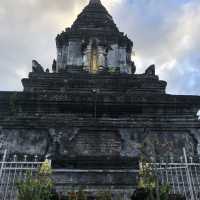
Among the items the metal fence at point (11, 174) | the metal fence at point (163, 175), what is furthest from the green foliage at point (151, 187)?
the metal fence at point (11, 174)

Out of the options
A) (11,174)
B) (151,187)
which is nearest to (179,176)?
(151,187)

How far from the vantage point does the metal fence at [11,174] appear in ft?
30.1

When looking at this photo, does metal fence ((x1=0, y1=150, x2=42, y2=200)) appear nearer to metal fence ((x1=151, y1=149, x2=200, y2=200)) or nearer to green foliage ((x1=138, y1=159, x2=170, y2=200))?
green foliage ((x1=138, y1=159, x2=170, y2=200))

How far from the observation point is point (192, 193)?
8.80 m

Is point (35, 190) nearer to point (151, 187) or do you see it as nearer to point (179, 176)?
point (151, 187)

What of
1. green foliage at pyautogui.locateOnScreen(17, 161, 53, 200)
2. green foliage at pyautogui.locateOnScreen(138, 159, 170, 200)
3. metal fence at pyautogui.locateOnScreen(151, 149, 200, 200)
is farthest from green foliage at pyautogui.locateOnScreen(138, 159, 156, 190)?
green foliage at pyautogui.locateOnScreen(17, 161, 53, 200)

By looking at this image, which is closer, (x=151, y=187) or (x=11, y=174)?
(x=151, y=187)

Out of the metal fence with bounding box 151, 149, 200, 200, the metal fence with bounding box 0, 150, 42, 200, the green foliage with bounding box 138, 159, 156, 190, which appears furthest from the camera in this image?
the metal fence with bounding box 151, 149, 200, 200

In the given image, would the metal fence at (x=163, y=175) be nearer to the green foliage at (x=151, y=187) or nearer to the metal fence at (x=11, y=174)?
the metal fence at (x=11, y=174)

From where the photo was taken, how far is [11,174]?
1006cm

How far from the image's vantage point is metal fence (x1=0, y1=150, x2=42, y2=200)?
9188 mm

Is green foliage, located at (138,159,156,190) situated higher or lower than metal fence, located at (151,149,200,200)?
lower

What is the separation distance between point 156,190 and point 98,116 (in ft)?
17.9

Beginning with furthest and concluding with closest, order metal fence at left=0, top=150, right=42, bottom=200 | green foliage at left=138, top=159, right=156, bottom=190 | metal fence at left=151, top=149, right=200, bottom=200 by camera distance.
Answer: metal fence at left=151, top=149, right=200, bottom=200
metal fence at left=0, top=150, right=42, bottom=200
green foliage at left=138, top=159, right=156, bottom=190
